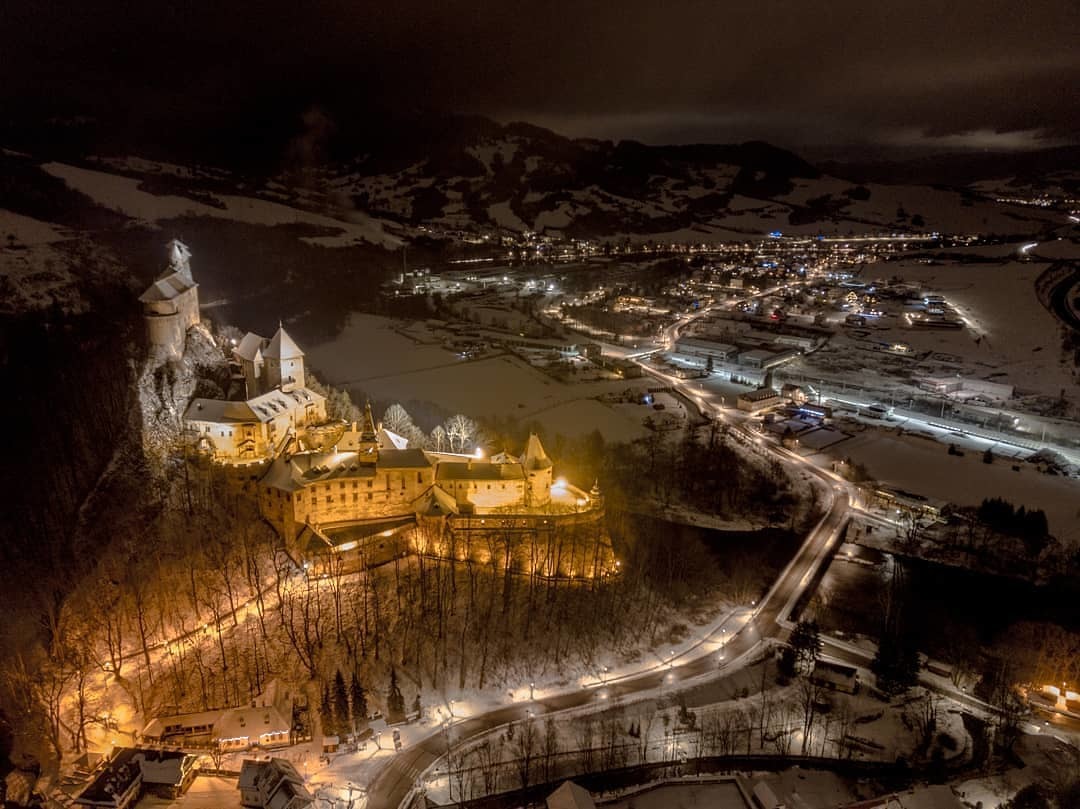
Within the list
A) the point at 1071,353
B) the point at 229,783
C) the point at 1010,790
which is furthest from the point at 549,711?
the point at 1071,353

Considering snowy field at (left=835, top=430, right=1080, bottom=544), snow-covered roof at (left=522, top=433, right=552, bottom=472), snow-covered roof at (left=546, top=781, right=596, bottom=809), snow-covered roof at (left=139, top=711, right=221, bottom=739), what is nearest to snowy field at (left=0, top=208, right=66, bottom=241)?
snow-covered roof at (left=139, top=711, right=221, bottom=739)

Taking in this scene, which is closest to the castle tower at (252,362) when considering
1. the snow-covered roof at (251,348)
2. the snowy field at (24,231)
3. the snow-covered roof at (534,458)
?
the snow-covered roof at (251,348)

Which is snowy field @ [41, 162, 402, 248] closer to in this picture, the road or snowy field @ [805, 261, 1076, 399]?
the road

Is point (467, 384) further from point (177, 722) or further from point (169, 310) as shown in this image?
point (177, 722)

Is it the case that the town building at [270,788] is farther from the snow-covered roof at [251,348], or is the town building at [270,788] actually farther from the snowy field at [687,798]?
the snow-covered roof at [251,348]

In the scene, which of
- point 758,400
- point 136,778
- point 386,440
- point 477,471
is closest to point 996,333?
point 758,400
